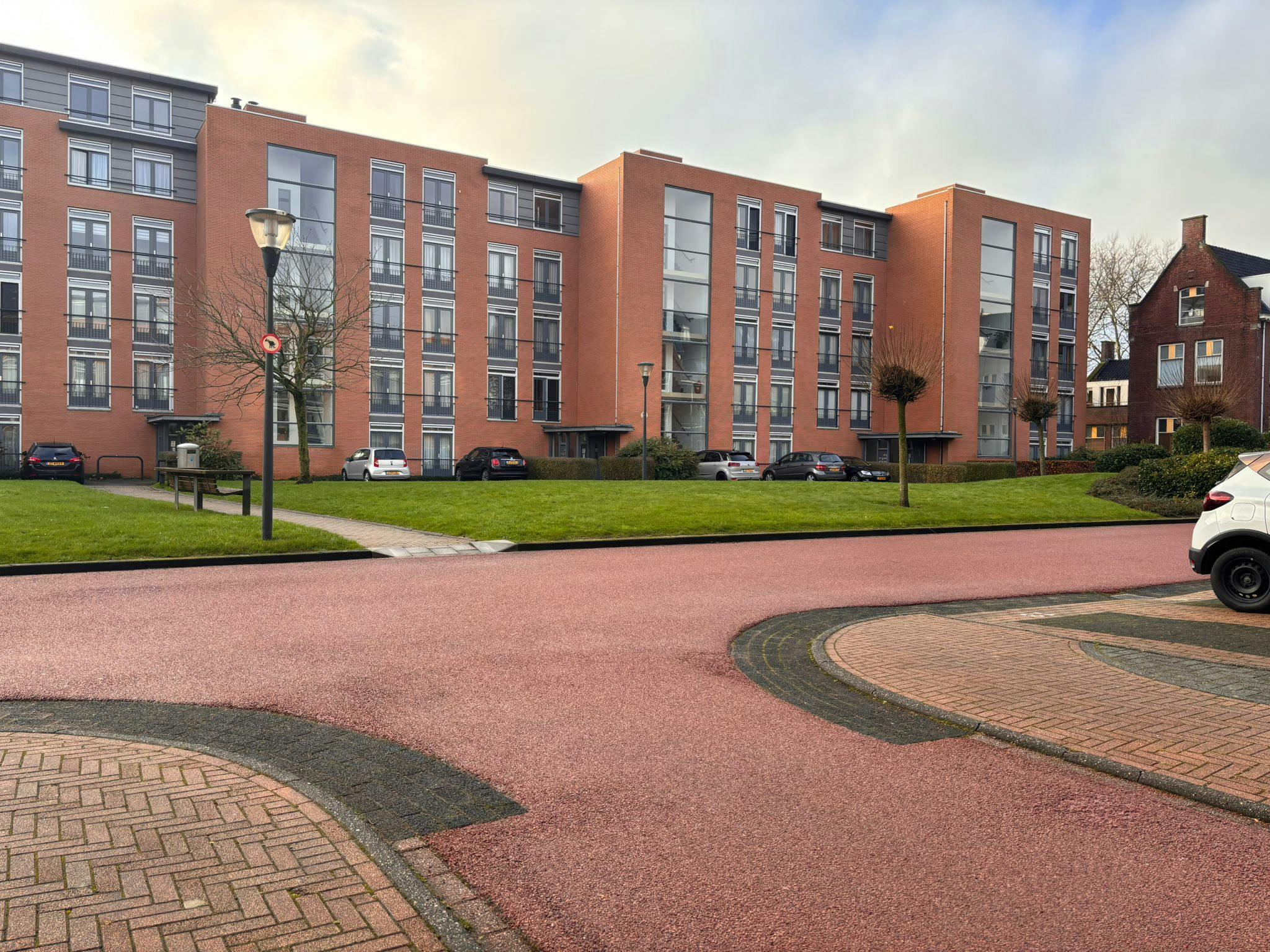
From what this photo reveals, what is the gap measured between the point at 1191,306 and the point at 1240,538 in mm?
50272

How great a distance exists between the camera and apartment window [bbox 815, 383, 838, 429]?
160ft

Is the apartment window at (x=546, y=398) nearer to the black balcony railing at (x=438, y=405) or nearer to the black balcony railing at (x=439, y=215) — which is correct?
the black balcony railing at (x=438, y=405)

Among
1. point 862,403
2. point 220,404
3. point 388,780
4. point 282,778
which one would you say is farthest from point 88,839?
point 862,403

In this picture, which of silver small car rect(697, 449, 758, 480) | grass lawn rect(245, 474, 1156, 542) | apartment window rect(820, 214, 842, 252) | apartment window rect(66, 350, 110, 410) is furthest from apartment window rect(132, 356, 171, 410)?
apartment window rect(820, 214, 842, 252)

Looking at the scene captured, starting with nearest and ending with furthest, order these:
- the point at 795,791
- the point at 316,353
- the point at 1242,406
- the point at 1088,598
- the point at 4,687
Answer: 1. the point at 795,791
2. the point at 4,687
3. the point at 1088,598
4. the point at 316,353
5. the point at 1242,406

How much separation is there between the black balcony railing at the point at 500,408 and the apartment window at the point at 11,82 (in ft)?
73.3

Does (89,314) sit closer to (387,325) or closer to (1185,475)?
(387,325)

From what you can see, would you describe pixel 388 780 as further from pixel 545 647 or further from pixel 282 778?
pixel 545 647

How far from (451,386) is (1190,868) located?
134ft

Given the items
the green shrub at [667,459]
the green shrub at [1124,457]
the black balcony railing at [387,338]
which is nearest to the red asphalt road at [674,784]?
the green shrub at [667,459]

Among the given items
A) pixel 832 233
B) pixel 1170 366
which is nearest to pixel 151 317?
pixel 832 233

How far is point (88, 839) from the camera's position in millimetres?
3311

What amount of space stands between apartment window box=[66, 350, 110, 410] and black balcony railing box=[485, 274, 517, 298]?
16.3 metres

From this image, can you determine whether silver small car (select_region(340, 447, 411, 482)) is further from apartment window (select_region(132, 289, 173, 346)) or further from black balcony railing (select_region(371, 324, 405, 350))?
apartment window (select_region(132, 289, 173, 346))
